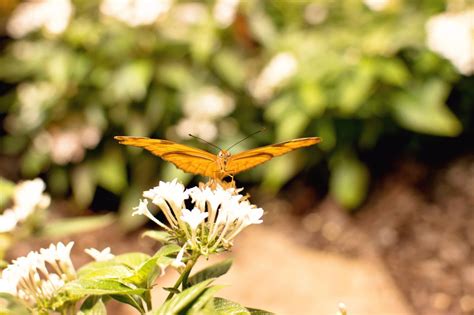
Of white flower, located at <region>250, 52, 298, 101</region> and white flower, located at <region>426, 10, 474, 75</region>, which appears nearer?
white flower, located at <region>426, 10, 474, 75</region>

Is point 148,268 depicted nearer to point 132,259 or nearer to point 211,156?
point 132,259

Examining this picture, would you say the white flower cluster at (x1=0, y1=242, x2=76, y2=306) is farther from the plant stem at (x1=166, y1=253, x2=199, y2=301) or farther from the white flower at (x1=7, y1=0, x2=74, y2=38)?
the white flower at (x1=7, y1=0, x2=74, y2=38)

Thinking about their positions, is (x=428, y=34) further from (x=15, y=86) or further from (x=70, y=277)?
(x=15, y=86)

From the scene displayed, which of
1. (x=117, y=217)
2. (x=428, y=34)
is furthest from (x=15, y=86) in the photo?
(x=428, y=34)

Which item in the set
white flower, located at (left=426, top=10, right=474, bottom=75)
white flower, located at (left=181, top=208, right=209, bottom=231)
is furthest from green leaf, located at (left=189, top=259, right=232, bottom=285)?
white flower, located at (left=426, top=10, right=474, bottom=75)

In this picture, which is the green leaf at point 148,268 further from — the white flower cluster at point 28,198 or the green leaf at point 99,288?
the white flower cluster at point 28,198

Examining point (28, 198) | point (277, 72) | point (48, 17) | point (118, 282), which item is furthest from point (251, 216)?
point (48, 17)

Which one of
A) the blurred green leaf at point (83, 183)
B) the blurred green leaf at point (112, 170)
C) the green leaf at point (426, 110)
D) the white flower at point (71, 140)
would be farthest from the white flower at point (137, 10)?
the green leaf at point (426, 110)
